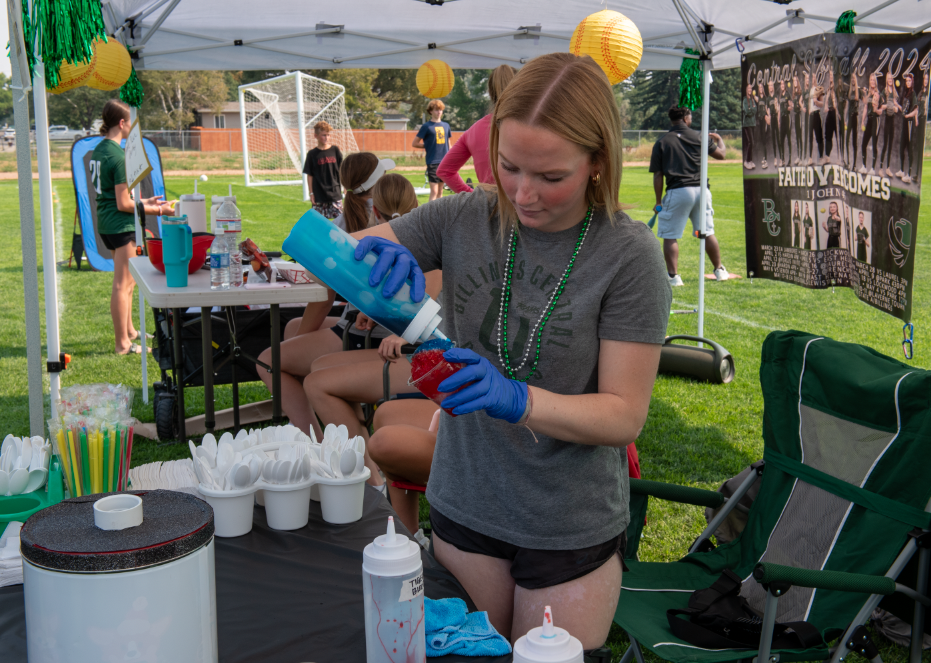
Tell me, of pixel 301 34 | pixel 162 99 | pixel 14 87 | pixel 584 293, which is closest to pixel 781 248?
pixel 584 293

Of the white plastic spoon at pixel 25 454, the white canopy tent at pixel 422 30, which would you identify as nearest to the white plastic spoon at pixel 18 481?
the white plastic spoon at pixel 25 454

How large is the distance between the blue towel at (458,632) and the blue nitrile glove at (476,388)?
10.7 inches

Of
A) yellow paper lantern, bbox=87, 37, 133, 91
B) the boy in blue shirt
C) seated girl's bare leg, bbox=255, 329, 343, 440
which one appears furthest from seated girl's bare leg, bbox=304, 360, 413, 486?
the boy in blue shirt

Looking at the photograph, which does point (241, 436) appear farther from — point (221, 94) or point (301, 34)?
point (221, 94)

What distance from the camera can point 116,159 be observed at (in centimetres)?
533

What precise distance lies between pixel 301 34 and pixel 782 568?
5.19 m

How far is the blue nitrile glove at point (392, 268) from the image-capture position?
3.84 ft

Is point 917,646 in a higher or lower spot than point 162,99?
lower

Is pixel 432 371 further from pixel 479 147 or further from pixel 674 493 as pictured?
pixel 479 147

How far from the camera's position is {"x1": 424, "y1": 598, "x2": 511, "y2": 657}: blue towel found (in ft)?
3.32

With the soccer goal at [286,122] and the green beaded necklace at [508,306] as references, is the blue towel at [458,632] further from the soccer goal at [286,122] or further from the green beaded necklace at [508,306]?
the soccer goal at [286,122]

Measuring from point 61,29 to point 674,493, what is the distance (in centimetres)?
233

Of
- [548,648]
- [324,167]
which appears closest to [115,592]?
[548,648]

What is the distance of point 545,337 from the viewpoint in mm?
1263
